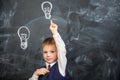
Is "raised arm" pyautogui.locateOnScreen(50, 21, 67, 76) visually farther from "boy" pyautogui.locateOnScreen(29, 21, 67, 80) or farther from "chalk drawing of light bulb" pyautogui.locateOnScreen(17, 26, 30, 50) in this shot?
"chalk drawing of light bulb" pyautogui.locateOnScreen(17, 26, 30, 50)

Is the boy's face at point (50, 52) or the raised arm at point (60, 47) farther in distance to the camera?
the boy's face at point (50, 52)

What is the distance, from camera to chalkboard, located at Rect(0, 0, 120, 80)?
2.17 metres

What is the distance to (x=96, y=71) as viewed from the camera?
7.20 feet

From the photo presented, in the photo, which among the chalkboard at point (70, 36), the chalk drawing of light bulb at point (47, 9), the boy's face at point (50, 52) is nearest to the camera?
the boy's face at point (50, 52)

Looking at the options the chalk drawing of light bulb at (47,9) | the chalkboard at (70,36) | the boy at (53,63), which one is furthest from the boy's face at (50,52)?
the chalk drawing of light bulb at (47,9)

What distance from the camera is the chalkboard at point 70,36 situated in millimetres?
2172

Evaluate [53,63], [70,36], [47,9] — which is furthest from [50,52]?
[47,9]

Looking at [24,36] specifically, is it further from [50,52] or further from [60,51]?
[60,51]

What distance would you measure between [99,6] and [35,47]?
0.66m

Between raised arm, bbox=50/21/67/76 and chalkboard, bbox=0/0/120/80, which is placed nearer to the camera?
raised arm, bbox=50/21/67/76

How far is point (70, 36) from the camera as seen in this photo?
2248 mm

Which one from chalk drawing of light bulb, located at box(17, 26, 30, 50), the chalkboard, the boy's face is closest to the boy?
the boy's face

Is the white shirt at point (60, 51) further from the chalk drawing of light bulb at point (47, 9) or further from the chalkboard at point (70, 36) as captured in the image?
the chalk drawing of light bulb at point (47, 9)

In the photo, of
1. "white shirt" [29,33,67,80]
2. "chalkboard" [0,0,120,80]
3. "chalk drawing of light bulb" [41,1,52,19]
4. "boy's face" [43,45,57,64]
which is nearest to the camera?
"white shirt" [29,33,67,80]
